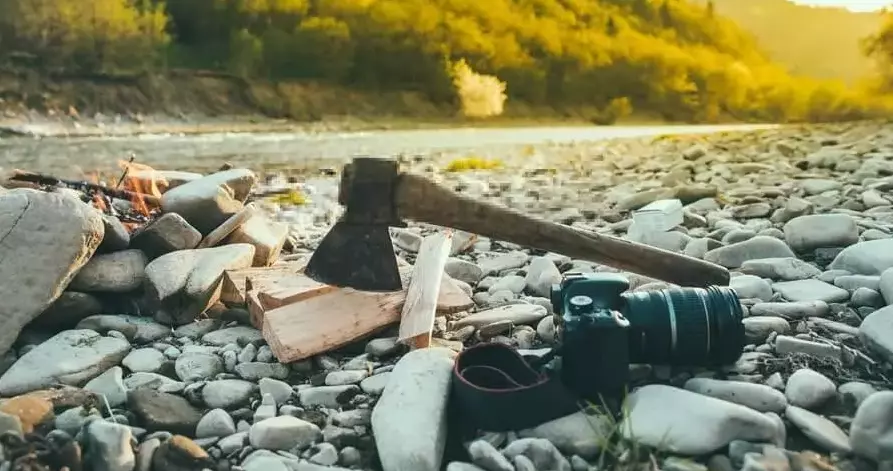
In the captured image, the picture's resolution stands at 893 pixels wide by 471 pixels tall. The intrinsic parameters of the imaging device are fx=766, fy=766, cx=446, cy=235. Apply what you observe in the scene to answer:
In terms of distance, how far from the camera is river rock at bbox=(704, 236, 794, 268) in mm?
2584

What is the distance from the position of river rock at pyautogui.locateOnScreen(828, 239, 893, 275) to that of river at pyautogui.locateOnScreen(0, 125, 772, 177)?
5902 millimetres

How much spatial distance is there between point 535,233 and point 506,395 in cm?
67

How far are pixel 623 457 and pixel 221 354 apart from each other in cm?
106

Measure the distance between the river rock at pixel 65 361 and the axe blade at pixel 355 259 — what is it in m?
0.53

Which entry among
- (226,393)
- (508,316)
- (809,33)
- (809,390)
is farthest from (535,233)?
(809,33)

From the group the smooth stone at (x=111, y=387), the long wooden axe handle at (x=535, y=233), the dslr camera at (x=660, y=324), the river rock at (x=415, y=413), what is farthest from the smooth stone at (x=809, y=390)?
the smooth stone at (x=111, y=387)

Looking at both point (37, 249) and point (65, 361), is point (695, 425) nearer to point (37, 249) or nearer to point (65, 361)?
point (65, 361)

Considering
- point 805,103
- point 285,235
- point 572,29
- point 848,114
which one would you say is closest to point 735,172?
point 285,235

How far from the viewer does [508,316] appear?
7.00ft

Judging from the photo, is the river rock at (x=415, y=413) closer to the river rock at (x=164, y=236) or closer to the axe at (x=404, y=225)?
the axe at (x=404, y=225)

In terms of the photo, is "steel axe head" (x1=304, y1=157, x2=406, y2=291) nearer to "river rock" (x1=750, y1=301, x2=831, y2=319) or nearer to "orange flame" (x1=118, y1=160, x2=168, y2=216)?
"river rock" (x1=750, y1=301, x2=831, y2=319)

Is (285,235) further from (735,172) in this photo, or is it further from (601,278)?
(735,172)

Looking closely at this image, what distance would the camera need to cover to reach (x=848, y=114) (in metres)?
11.4

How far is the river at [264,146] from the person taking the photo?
7742mm
